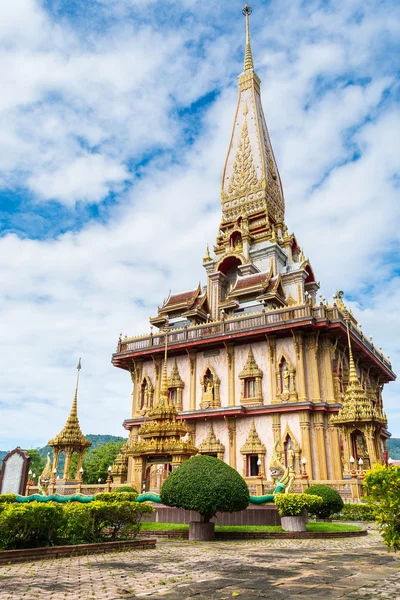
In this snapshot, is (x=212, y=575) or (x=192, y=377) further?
(x=192, y=377)

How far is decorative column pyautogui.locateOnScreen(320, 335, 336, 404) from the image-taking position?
25547mm

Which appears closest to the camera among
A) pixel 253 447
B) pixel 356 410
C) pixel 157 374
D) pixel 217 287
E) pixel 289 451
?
pixel 356 410

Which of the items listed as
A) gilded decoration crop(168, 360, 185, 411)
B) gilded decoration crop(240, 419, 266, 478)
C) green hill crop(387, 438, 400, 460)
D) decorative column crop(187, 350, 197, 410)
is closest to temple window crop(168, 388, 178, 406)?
gilded decoration crop(168, 360, 185, 411)

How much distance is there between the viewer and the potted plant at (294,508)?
44.0 ft

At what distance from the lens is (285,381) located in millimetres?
26281

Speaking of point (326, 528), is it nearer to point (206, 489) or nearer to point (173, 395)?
point (206, 489)

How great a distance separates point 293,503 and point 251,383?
46.9 feet

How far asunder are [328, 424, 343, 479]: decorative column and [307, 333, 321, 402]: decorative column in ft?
5.55

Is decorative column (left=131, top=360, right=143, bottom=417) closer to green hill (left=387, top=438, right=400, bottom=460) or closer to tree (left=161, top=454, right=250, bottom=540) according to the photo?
tree (left=161, top=454, right=250, bottom=540)

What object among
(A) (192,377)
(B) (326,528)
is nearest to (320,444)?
(A) (192,377)

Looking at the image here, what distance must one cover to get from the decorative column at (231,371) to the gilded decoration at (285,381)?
276 centimetres

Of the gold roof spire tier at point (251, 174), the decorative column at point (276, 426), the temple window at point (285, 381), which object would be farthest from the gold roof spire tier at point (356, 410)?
the gold roof spire tier at point (251, 174)

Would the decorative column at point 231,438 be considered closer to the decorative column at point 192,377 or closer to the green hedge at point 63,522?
the decorative column at point 192,377

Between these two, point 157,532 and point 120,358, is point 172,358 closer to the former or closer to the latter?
point 120,358
